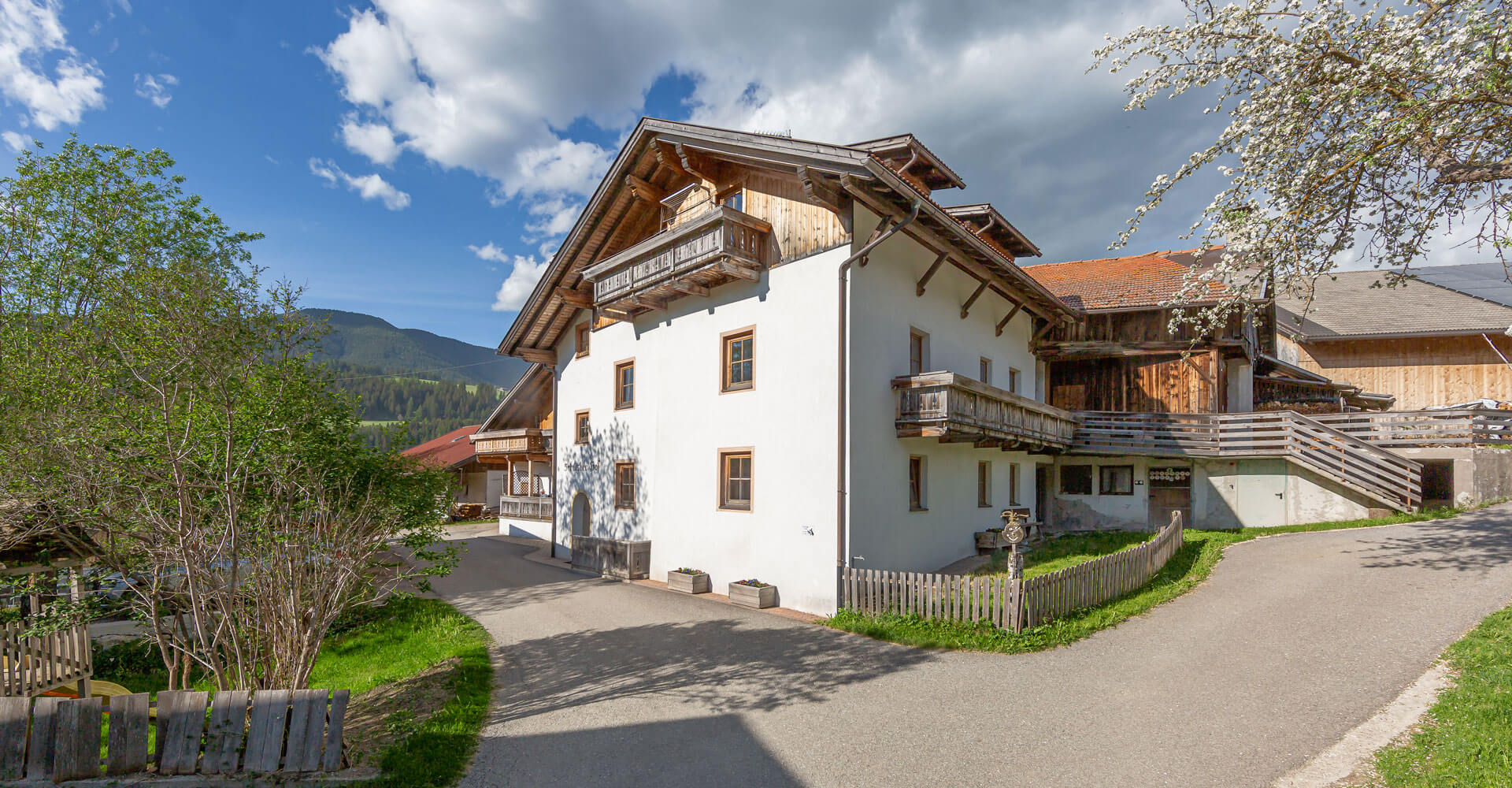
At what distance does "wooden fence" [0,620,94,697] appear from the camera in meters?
8.55

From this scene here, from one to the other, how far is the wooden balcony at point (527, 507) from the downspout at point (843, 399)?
1430cm

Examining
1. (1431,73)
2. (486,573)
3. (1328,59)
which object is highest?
(1328,59)

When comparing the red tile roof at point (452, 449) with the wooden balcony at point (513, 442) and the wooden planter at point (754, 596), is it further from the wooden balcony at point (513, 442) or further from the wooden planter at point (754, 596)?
the wooden planter at point (754, 596)

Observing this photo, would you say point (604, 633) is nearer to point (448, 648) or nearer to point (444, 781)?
point (448, 648)

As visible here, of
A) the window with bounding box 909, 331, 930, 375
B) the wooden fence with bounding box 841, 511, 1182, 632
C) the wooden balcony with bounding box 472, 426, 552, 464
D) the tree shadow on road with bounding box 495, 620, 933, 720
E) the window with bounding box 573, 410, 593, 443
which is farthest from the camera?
the wooden balcony with bounding box 472, 426, 552, 464

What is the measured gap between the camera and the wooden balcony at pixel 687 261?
13203 mm

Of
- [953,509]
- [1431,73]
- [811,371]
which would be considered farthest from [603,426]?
[1431,73]

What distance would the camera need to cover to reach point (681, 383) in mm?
15734

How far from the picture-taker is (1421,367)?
3041 cm

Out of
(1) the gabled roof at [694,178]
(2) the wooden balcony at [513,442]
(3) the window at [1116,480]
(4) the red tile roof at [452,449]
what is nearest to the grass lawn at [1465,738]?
(1) the gabled roof at [694,178]

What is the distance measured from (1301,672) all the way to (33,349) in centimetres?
2048

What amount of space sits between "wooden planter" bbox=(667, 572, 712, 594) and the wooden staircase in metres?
12.5

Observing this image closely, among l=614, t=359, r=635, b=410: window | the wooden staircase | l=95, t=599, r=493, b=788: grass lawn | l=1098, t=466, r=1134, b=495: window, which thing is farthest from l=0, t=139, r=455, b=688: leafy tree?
l=1098, t=466, r=1134, b=495: window

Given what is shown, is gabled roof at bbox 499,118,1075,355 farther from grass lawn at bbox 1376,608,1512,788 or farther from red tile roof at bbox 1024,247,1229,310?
grass lawn at bbox 1376,608,1512,788
